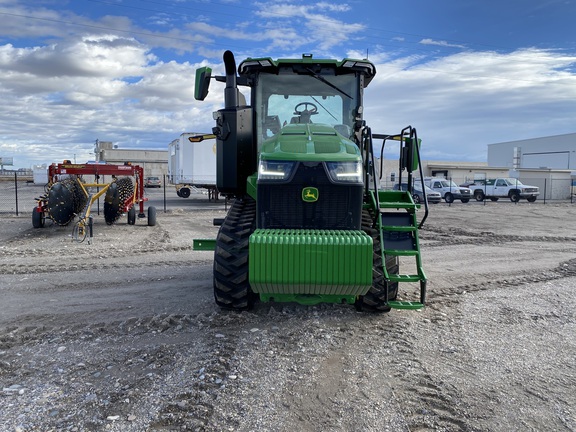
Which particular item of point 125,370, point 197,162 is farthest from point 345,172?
point 197,162

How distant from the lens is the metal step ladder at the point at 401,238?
16.9ft

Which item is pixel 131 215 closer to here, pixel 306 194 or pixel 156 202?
pixel 306 194

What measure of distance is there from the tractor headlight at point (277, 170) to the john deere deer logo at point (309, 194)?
24 cm

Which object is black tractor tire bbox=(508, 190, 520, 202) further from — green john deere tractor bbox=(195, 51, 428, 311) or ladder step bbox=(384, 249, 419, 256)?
ladder step bbox=(384, 249, 419, 256)

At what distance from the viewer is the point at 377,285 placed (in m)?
5.37

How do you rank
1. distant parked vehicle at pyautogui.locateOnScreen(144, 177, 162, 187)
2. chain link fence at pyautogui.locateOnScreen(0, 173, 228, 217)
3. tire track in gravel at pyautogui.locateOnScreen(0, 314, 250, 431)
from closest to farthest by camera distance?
tire track in gravel at pyautogui.locateOnScreen(0, 314, 250, 431) < chain link fence at pyautogui.locateOnScreen(0, 173, 228, 217) < distant parked vehicle at pyautogui.locateOnScreen(144, 177, 162, 187)

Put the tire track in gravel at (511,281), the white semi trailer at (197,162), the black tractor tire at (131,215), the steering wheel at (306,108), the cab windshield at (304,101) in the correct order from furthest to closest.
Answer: the white semi trailer at (197,162)
the black tractor tire at (131,215)
the tire track in gravel at (511,281)
the steering wheel at (306,108)
the cab windshield at (304,101)

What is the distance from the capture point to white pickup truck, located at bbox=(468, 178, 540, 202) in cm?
3312

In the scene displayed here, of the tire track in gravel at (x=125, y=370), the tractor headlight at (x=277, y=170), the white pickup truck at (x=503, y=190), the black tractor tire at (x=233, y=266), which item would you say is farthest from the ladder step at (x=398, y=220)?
the white pickup truck at (x=503, y=190)

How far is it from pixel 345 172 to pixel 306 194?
480mm

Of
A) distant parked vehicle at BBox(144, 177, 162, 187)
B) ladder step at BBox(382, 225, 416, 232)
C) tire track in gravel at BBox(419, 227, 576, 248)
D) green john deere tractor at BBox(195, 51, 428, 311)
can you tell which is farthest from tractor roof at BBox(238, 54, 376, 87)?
distant parked vehicle at BBox(144, 177, 162, 187)

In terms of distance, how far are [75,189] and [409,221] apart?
423 inches

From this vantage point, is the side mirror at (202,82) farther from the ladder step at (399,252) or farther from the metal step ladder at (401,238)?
the ladder step at (399,252)

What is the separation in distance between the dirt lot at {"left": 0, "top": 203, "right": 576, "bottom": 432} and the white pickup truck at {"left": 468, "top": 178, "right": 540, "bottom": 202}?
27498 mm
